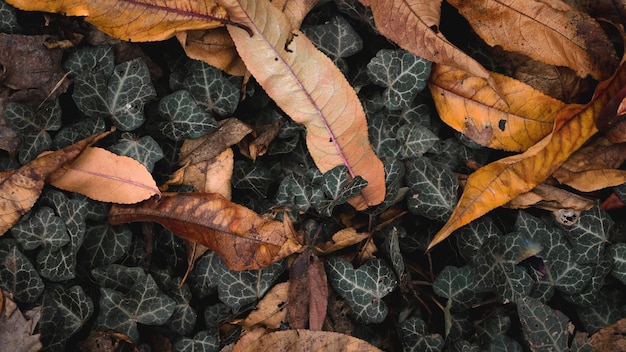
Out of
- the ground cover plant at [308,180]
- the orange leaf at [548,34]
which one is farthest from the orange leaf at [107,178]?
the orange leaf at [548,34]

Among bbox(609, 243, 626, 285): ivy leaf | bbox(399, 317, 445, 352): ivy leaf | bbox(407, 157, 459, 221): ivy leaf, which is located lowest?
bbox(399, 317, 445, 352): ivy leaf

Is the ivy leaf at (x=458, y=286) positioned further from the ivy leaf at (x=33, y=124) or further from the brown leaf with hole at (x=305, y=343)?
the ivy leaf at (x=33, y=124)

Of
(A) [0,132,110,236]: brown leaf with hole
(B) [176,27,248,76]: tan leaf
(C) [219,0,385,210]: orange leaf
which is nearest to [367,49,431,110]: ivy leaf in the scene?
(C) [219,0,385,210]: orange leaf

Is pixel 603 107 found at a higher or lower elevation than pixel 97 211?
higher

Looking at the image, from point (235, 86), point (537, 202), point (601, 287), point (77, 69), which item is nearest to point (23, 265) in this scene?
point (77, 69)

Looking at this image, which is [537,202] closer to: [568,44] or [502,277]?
[502,277]

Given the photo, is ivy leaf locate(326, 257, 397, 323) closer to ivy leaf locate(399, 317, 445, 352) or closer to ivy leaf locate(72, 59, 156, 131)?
ivy leaf locate(399, 317, 445, 352)
